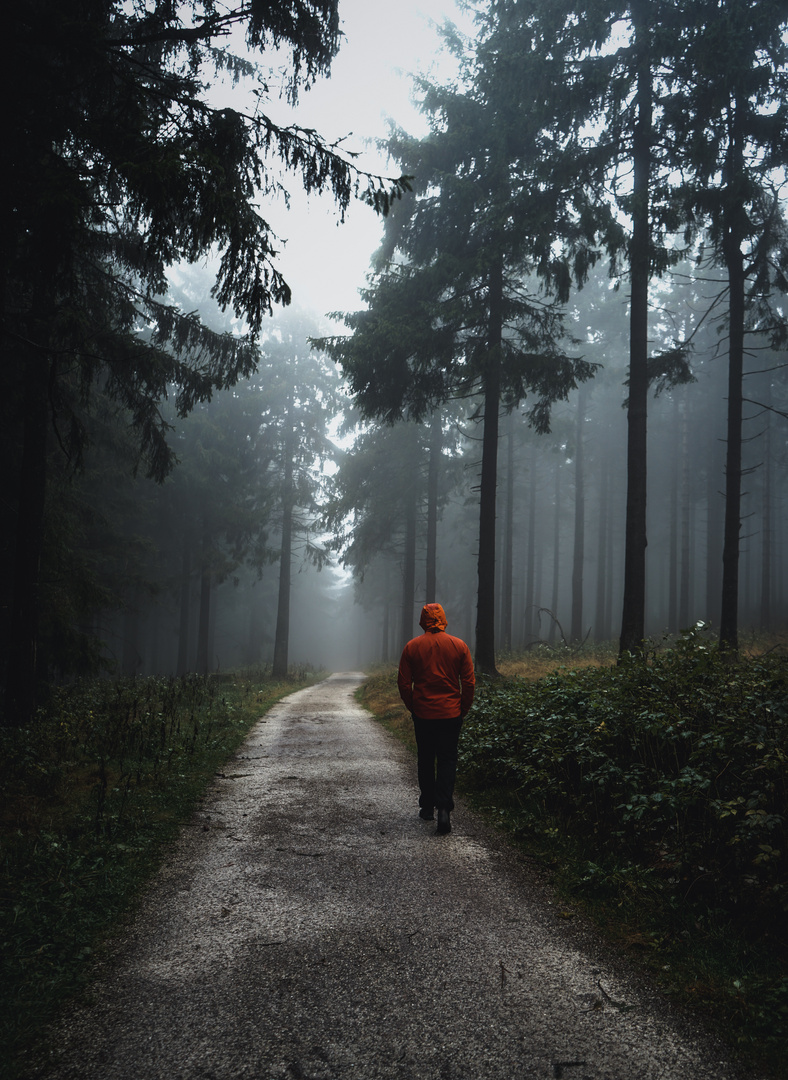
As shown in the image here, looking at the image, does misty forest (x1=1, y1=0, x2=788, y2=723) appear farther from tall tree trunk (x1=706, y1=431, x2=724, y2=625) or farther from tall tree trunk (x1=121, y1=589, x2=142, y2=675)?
tall tree trunk (x1=706, y1=431, x2=724, y2=625)

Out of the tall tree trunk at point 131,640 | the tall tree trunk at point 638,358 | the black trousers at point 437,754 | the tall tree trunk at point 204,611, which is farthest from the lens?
the tall tree trunk at point 131,640

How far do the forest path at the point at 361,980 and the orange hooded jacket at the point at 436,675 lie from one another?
1136mm

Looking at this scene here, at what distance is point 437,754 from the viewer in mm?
5523

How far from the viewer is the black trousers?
5.31 meters

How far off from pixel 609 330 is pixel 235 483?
19.4 m

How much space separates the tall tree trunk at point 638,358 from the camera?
1040 cm

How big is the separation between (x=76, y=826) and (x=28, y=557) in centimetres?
540

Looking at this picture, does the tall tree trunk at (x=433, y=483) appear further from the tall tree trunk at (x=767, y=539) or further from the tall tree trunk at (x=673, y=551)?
the tall tree trunk at (x=767, y=539)

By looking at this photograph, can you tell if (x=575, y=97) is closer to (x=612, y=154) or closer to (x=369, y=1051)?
(x=612, y=154)

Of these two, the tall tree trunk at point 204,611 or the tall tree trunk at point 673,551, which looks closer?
the tall tree trunk at point 204,611

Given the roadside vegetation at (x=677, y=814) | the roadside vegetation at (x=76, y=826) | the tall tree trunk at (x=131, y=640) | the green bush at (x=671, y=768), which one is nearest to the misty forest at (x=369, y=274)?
the tall tree trunk at (x=131, y=640)

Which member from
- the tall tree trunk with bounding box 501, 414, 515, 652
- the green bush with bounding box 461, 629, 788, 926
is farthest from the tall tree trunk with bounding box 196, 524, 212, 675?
the green bush with bounding box 461, 629, 788, 926

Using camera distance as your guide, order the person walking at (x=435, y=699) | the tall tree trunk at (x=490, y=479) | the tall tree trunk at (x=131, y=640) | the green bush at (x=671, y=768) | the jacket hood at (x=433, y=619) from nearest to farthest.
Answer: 1. the green bush at (x=671, y=768)
2. the person walking at (x=435, y=699)
3. the jacket hood at (x=433, y=619)
4. the tall tree trunk at (x=490, y=479)
5. the tall tree trunk at (x=131, y=640)

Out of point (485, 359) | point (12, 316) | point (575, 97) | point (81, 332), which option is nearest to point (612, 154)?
point (575, 97)
